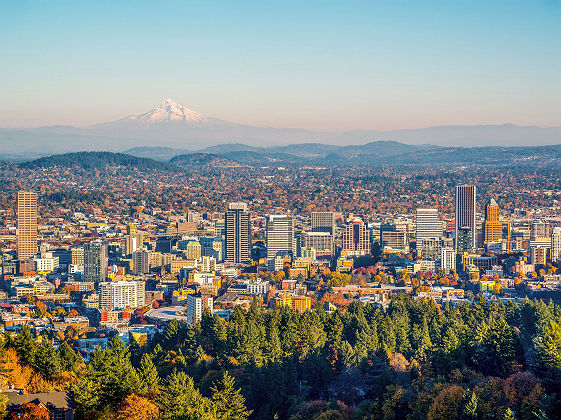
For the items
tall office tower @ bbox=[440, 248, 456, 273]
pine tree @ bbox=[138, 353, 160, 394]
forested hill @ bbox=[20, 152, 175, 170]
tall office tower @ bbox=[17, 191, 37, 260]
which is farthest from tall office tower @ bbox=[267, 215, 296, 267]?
forested hill @ bbox=[20, 152, 175, 170]

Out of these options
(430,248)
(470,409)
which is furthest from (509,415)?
(430,248)

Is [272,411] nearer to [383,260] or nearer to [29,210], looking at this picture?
[383,260]

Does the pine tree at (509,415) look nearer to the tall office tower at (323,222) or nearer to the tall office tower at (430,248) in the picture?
the tall office tower at (430,248)

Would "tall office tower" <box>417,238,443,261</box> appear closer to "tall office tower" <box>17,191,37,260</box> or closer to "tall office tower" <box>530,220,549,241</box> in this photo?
"tall office tower" <box>530,220,549,241</box>

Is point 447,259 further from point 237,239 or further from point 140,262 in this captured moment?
point 140,262

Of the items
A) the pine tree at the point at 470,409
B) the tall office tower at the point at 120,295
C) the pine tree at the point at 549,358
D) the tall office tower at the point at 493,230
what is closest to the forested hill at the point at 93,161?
the tall office tower at the point at 493,230

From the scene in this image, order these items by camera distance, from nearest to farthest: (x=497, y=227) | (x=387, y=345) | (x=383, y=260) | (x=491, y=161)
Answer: (x=387, y=345), (x=383, y=260), (x=497, y=227), (x=491, y=161)

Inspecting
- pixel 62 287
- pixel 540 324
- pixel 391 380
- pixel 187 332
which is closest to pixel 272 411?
pixel 391 380
